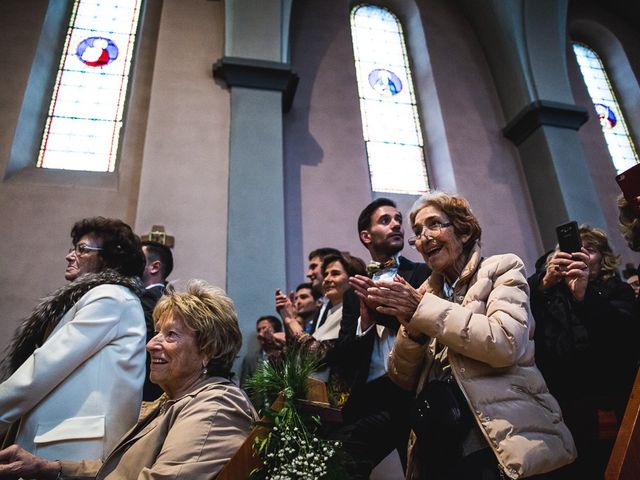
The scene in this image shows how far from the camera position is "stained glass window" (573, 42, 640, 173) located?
7631 millimetres

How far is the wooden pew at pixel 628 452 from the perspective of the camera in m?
1.32

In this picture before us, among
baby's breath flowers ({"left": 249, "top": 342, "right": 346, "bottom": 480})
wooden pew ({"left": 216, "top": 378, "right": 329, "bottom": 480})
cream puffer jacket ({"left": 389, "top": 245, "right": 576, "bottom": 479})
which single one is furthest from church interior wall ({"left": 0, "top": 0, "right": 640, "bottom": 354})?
cream puffer jacket ({"left": 389, "top": 245, "right": 576, "bottom": 479})

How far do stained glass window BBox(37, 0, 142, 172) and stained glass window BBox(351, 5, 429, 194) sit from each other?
10.2ft

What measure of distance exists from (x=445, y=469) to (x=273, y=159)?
4.20 metres

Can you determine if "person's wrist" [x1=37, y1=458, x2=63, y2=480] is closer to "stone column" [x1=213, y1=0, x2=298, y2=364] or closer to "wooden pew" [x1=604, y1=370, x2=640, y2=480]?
"wooden pew" [x1=604, y1=370, x2=640, y2=480]

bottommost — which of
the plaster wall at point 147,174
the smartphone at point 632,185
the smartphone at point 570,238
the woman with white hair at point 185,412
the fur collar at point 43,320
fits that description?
the woman with white hair at point 185,412

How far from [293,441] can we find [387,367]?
619 millimetres

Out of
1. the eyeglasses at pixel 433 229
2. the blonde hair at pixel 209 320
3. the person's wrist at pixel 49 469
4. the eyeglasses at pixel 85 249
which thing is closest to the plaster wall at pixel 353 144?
the eyeglasses at pixel 85 249

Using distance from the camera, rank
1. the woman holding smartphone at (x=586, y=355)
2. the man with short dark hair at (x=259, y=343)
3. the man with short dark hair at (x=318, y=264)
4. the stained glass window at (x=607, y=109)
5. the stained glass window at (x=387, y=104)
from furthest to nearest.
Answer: the stained glass window at (x=607, y=109)
the stained glass window at (x=387, y=104)
the man with short dark hair at (x=259, y=343)
the man with short dark hair at (x=318, y=264)
the woman holding smartphone at (x=586, y=355)

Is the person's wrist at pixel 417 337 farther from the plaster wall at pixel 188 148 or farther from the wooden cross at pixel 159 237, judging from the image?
the wooden cross at pixel 159 237

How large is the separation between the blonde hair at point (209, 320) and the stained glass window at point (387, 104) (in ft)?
14.8

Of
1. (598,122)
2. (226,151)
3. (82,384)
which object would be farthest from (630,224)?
(598,122)

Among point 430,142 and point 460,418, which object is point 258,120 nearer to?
point 430,142

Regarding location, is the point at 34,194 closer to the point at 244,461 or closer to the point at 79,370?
the point at 79,370
